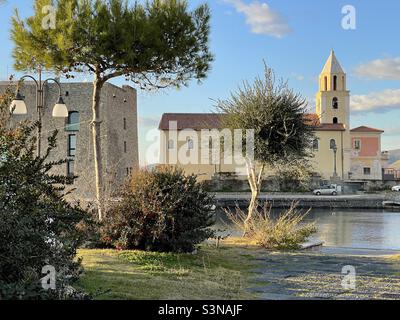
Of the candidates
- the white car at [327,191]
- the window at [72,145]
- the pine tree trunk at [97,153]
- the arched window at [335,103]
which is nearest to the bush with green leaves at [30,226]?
the pine tree trunk at [97,153]

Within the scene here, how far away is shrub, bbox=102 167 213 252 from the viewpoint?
922 centimetres

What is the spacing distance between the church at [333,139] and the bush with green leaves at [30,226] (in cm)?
5456

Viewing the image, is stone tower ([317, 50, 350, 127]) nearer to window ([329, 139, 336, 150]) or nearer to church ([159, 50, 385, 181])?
church ([159, 50, 385, 181])

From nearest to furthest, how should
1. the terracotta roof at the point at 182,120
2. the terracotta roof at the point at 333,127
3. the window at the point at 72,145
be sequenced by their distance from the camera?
1. the window at the point at 72,145
2. the terracotta roof at the point at 182,120
3. the terracotta roof at the point at 333,127

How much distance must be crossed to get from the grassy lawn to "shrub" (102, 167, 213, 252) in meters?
0.35

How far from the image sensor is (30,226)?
16.2 feet

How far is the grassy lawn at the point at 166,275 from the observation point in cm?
605

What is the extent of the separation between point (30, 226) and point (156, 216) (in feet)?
14.4

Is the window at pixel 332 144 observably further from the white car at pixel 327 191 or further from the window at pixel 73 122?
the window at pixel 73 122

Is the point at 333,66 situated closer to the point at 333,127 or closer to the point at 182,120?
the point at 333,127

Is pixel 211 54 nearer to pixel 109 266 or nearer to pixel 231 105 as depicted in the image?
pixel 231 105

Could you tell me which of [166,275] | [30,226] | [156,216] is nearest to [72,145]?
[156,216]
